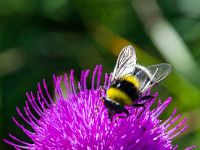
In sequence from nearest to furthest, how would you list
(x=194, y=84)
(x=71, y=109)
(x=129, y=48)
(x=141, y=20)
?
(x=71, y=109), (x=129, y=48), (x=194, y=84), (x=141, y=20)

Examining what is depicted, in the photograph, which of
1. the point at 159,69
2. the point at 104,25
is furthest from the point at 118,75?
the point at 104,25

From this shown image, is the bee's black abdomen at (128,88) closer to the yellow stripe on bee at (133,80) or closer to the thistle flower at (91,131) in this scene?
the yellow stripe on bee at (133,80)

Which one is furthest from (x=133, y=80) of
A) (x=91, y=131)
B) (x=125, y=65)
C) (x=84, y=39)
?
(x=84, y=39)

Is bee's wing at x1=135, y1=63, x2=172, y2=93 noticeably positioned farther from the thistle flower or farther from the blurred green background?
the blurred green background

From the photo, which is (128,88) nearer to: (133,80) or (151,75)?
(133,80)

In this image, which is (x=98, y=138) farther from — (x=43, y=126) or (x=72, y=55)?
(x=72, y=55)

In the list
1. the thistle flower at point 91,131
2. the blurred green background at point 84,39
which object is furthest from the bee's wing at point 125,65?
the blurred green background at point 84,39

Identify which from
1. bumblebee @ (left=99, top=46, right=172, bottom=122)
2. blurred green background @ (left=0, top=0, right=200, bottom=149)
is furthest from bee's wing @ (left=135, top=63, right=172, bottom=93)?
blurred green background @ (left=0, top=0, right=200, bottom=149)
